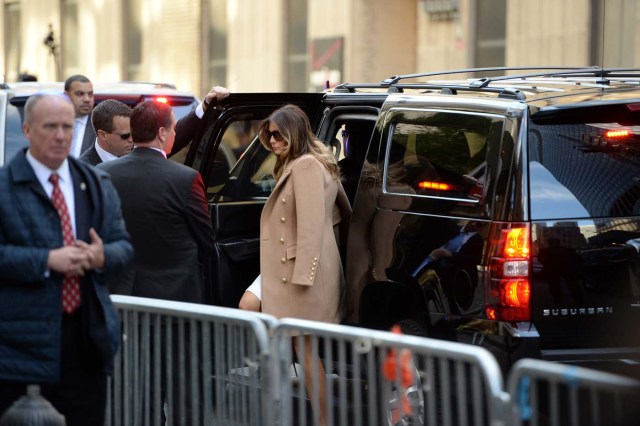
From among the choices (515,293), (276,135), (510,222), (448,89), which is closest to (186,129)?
(276,135)

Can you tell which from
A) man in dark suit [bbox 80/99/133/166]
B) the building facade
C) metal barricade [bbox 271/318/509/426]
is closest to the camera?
metal barricade [bbox 271/318/509/426]

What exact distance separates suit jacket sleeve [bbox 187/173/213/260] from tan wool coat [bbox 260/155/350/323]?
762mm

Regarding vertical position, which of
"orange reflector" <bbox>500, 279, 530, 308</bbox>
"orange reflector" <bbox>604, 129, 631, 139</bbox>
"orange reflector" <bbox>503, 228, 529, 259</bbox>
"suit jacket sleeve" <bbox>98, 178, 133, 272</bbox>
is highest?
"orange reflector" <bbox>604, 129, 631, 139</bbox>

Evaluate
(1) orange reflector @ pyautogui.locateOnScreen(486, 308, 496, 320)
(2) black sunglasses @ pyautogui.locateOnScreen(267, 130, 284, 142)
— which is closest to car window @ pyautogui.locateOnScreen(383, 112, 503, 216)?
(1) orange reflector @ pyautogui.locateOnScreen(486, 308, 496, 320)

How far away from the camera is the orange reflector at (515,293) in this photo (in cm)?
560

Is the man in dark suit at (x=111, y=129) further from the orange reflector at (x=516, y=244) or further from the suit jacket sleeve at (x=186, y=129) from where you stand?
the orange reflector at (x=516, y=244)

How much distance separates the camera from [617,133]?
5.81 metres

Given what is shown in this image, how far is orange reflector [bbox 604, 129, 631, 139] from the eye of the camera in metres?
5.80

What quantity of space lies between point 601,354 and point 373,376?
5.59ft

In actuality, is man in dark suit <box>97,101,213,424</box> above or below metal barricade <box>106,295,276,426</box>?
above

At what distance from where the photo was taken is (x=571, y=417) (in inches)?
152

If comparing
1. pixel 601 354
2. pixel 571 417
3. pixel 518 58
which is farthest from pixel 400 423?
pixel 518 58

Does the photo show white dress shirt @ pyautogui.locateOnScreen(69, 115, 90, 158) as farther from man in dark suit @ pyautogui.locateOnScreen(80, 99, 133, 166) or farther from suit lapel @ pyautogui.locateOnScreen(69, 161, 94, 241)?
suit lapel @ pyautogui.locateOnScreen(69, 161, 94, 241)

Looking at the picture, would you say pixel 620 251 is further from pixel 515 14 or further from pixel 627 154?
pixel 515 14
